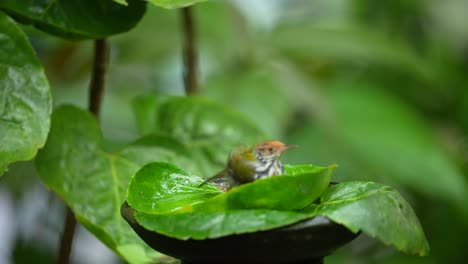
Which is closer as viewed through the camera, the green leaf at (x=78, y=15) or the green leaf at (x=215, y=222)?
the green leaf at (x=215, y=222)

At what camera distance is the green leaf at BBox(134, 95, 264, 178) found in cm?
95

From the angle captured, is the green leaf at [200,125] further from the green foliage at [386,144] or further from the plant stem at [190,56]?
the green foliage at [386,144]

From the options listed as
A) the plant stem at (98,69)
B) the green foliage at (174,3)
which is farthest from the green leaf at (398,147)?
the green foliage at (174,3)

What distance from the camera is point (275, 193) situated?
1.65ft

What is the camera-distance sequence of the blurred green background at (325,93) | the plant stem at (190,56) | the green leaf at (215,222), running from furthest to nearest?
the blurred green background at (325,93)
the plant stem at (190,56)
the green leaf at (215,222)

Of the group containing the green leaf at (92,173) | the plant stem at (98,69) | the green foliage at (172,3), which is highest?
the green foliage at (172,3)

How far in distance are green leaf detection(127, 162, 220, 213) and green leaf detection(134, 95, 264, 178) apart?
330 millimetres

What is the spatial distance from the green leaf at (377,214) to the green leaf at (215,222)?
0.03m

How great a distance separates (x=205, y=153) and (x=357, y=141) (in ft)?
2.07

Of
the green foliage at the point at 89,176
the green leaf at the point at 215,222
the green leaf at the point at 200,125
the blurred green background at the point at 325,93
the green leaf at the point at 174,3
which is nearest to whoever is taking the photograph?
the green leaf at the point at 215,222

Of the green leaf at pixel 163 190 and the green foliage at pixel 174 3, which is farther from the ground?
the green foliage at pixel 174 3

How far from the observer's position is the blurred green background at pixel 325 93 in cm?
146

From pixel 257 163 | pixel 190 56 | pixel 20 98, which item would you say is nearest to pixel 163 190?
pixel 257 163

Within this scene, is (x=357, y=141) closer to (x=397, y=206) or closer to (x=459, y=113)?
(x=459, y=113)
